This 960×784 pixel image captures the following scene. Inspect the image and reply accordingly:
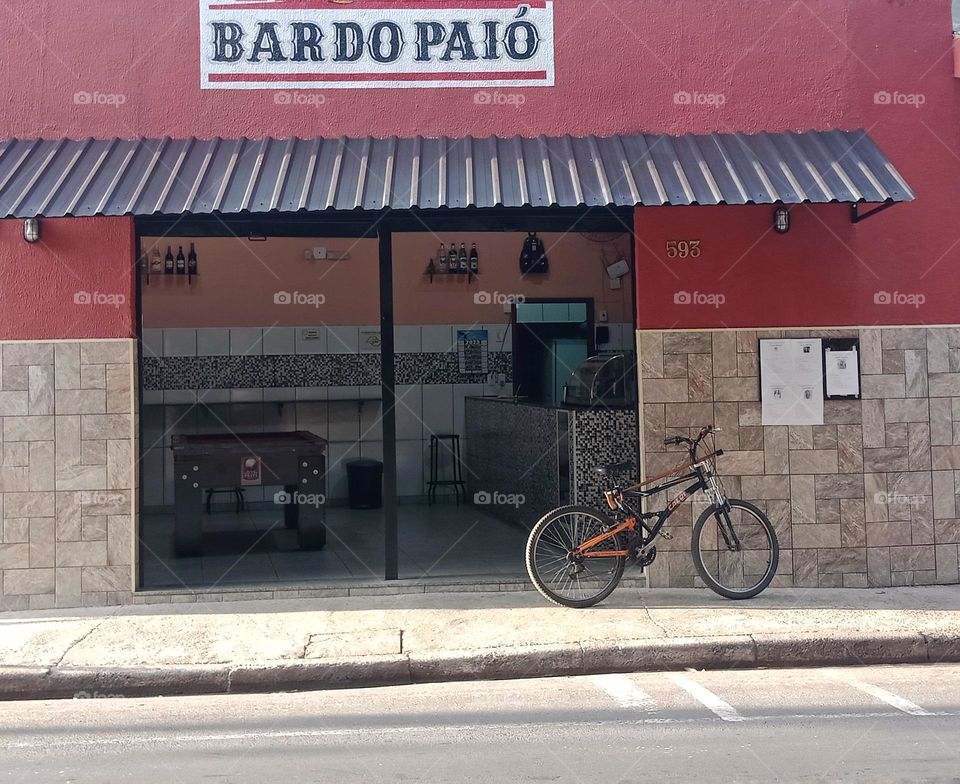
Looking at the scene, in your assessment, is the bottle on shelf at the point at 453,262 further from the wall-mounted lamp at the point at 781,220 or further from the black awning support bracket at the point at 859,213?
the black awning support bracket at the point at 859,213

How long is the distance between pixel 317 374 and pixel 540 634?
7.92 meters

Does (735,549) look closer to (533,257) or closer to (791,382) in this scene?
(791,382)

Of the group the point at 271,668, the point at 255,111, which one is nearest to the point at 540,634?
the point at 271,668

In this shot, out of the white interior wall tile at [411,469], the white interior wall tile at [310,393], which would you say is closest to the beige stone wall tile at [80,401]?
the white interior wall tile at [310,393]

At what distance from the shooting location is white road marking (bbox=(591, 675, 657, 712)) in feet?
20.0

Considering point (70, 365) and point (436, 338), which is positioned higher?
point (436, 338)

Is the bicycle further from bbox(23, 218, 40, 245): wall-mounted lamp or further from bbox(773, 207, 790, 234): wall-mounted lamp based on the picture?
bbox(23, 218, 40, 245): wall-mounted lamp

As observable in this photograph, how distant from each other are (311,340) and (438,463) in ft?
8.55

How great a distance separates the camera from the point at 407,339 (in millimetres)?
14594

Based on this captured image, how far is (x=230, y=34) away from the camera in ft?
29.2

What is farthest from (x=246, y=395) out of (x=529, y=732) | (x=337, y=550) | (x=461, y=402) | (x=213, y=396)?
(x=529, y=732)

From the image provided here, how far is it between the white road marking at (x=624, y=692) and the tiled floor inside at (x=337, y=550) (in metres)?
2.46

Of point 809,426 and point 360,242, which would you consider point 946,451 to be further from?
point 360,242

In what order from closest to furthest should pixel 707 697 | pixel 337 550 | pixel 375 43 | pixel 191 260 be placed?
pixel 707 697 < pixel 375 43 < pixel 337 550 < pixel 191 260
